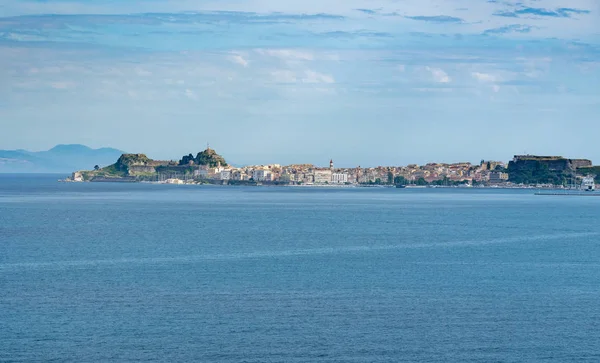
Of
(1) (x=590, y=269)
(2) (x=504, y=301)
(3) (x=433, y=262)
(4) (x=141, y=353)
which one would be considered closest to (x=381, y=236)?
(3) (x=433, y=262)

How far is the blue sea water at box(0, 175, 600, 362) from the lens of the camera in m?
23.2

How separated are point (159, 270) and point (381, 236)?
21.8 meters

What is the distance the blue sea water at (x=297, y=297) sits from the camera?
23.2 meters

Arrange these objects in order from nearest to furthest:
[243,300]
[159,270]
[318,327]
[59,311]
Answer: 1. [318,327]
2. [59,311]
3. [243,300]
4. [159,270]

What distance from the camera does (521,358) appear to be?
2256 centimetres

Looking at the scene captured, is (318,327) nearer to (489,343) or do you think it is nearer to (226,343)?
(226,343)

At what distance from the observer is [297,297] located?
3016 cm

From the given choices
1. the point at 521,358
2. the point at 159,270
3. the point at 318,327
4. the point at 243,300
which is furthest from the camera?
the point at 159,270

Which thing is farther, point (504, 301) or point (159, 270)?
point (159, 270)

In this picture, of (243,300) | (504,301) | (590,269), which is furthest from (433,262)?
(243,300)

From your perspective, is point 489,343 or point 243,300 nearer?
point 489,343

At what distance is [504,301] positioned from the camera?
29.9m

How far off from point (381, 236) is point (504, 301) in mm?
25622

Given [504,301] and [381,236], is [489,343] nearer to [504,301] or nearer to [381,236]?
[504,301]
